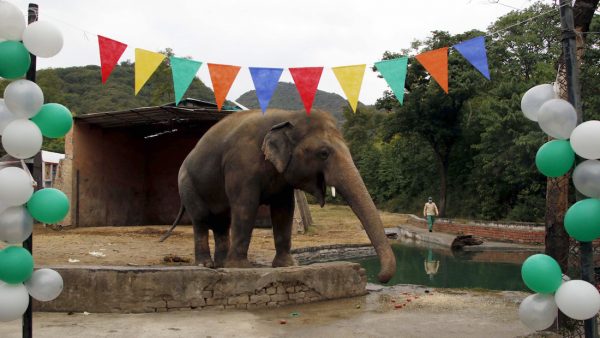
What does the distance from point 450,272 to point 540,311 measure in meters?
9.38

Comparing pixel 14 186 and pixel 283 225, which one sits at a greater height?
pixel 14 186

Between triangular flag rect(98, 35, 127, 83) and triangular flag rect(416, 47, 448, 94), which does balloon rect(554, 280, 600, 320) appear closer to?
triangular flag rect(416, 47, 448, 94)

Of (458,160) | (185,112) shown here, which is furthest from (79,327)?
(458,160)

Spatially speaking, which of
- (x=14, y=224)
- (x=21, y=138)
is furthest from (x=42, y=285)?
(x=21, y=138)

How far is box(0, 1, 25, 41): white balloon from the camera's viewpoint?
388 cm

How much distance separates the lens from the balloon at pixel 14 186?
371 cm

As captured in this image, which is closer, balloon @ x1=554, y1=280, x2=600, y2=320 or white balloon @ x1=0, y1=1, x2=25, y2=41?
balloon @ x1=554, y1=280, x2=600, y2=320

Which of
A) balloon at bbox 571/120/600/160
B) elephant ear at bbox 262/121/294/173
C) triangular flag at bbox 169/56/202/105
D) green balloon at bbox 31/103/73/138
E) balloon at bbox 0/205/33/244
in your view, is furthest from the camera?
elephant ear at bbox 262/121/294/173

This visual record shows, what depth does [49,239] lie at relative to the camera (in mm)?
12414

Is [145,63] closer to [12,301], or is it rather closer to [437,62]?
[437,62]

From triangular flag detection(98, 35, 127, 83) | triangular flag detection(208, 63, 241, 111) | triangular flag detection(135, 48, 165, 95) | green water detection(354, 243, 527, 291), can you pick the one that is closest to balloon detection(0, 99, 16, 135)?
triangular flag detection(98, 35, 127, 83)

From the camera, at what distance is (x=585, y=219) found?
11.8 ft

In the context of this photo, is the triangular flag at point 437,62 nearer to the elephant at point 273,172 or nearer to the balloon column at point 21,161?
the elephant at point 273,172

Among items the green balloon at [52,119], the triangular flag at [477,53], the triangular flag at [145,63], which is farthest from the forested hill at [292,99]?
the green balloon at [52,119]
